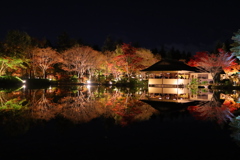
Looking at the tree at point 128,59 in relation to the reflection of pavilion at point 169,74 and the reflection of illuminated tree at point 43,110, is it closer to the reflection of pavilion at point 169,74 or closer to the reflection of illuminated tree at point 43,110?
the reflection of pavilion at point 169,74

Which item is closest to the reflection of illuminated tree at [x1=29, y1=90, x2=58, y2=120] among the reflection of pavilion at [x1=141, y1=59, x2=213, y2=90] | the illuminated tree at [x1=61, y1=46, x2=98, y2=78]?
the reflection of pavilion at [x1=141, y1=59, x2=213, y2=90]

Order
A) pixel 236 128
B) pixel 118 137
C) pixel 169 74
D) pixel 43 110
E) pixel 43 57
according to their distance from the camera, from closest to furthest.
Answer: pixel 118 137, pixel 236 128, pixel 43 110, pixel 169 74, pixel 43 57

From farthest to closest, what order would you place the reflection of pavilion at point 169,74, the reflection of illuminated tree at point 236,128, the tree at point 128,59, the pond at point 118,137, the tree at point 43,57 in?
the tree at point 43,57 < the tree at point 128,59 < the reflection of pavilion at point 169,74 < the reflection of illuminated tree at point 236,128 < the pond at point 118,137

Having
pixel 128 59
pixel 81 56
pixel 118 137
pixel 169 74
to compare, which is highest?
pixel 81 56

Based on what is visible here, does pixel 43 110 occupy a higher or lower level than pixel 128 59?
lower

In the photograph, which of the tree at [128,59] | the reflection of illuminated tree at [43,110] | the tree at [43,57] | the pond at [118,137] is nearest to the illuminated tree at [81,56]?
the tree at [43,57]

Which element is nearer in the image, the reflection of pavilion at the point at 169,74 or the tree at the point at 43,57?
the reflection of pavilion at the point at 169,74

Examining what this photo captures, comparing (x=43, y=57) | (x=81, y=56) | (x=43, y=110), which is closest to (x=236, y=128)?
(x=43, y=110)

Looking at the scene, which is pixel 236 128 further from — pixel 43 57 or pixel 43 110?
pixel 43 57

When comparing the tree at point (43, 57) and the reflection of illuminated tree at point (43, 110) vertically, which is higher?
the tree at point (43, 57)

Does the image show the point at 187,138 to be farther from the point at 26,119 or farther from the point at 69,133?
the point at 26,119

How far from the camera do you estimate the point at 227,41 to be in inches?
2131

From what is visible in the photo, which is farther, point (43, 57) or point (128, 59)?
point (43, 57)

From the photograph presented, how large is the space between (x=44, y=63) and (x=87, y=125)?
32.1m
